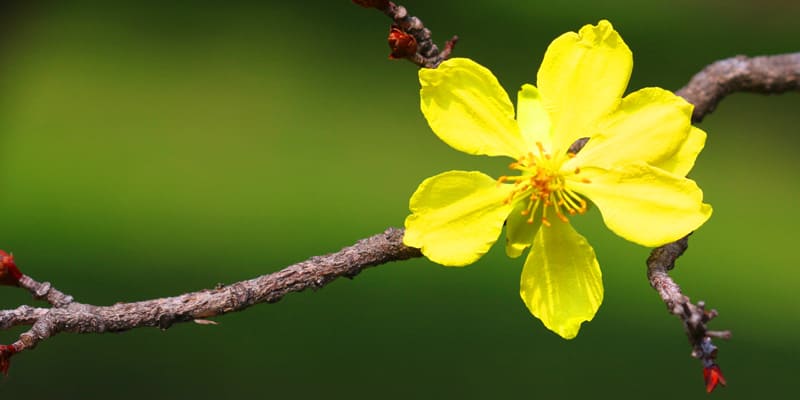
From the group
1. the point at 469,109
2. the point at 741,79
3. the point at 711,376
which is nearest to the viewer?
the point at 711,376

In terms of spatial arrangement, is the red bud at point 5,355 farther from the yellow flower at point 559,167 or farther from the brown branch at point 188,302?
the yellow flower at point 559,167

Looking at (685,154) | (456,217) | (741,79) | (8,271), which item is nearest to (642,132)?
(685,154)

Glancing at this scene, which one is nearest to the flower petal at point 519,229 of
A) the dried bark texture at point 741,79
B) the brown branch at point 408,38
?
the brown branch at point 408,38

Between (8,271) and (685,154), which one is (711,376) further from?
(8,271)

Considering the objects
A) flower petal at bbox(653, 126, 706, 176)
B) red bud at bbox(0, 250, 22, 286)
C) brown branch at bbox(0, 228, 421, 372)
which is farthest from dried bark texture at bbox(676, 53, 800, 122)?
red bud at bbox(0, 250, 22, 286)

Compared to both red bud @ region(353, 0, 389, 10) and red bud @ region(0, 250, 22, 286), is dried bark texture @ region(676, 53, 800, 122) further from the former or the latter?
red bud @ region(0, 250, 22, 286)

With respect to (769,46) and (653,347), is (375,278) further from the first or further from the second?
(769,46)
